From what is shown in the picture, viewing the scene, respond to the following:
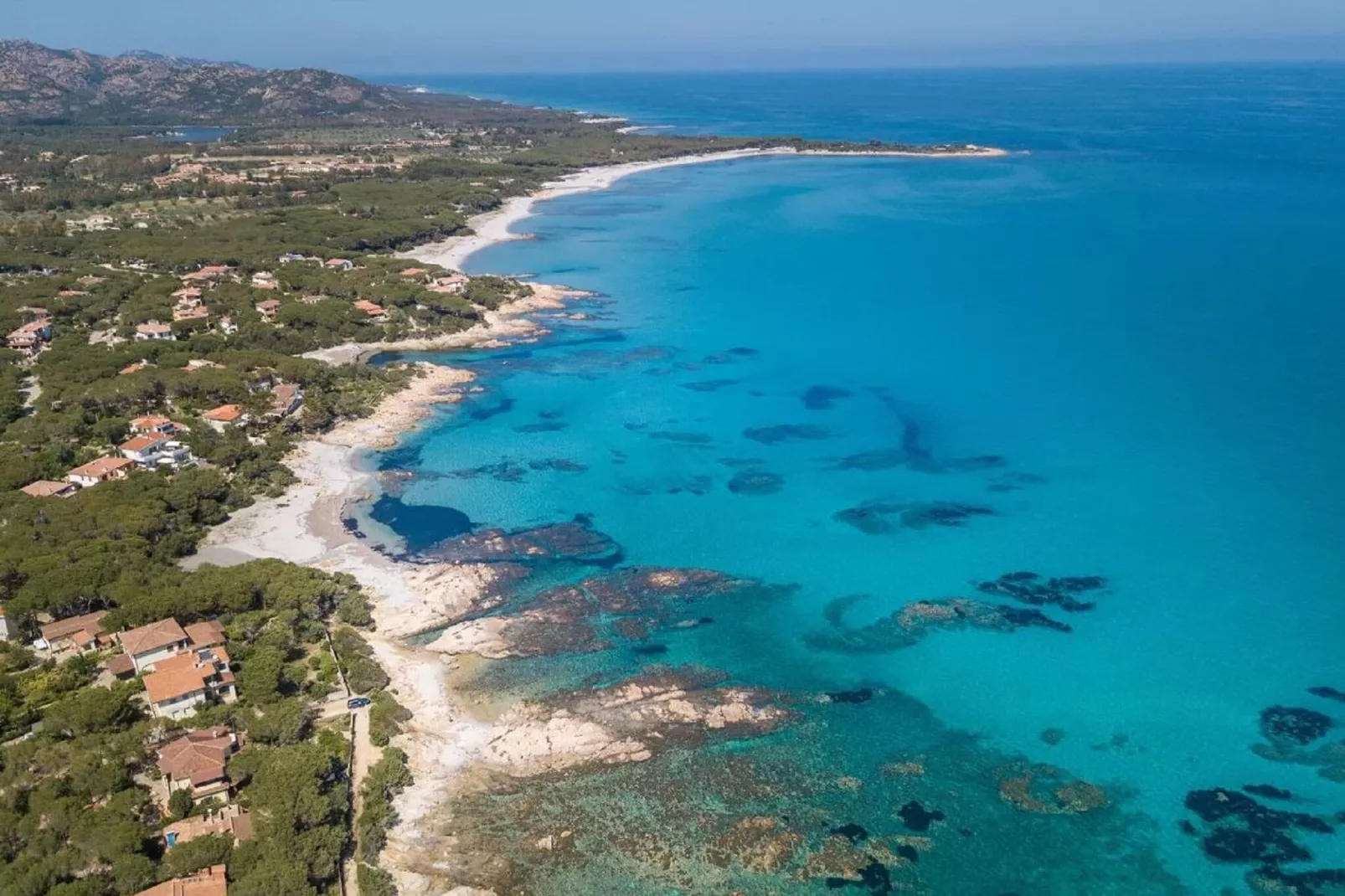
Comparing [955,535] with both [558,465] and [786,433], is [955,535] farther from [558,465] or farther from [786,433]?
[558,465]

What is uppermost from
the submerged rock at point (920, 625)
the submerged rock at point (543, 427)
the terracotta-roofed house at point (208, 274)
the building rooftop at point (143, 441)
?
the terracotta-roofed house at point (208, 274)

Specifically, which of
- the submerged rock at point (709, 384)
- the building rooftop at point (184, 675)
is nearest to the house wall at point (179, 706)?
the building rooftop at point (184, 675)

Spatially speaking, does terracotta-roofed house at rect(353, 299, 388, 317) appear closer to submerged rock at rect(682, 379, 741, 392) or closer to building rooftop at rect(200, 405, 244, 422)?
building rooftop at rect(200, 405, 244, 422)

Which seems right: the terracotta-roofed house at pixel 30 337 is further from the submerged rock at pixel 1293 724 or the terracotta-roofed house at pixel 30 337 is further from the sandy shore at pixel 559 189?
the submerged rock at pixel 1293 724


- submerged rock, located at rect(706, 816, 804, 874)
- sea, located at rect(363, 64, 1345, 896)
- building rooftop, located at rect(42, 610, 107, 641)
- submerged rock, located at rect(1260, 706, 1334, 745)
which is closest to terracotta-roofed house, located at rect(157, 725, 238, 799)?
sea, located at rect(363, 64, 1345, 896)

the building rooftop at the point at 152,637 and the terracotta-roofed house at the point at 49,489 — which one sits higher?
the terracotta-roofed house at the point at 49,489

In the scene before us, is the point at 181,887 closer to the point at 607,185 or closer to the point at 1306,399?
the point at 1306,399

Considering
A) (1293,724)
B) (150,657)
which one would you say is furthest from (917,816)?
(150,657)
